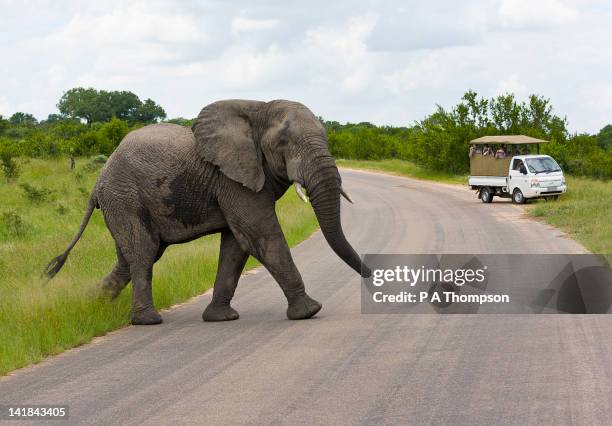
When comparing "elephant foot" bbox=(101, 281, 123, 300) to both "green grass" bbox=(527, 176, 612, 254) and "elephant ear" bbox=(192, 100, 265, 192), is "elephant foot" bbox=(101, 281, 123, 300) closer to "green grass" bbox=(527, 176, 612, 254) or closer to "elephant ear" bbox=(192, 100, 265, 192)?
"elephant ear" bbox=(192, 100, 265, 192)

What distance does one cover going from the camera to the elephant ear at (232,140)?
1098cm

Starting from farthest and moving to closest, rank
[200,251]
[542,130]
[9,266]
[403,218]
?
[542,130], [403,218], [200,251], [9,266]

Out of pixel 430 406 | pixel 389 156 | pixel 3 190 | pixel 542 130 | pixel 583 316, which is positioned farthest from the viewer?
pixel 389 156

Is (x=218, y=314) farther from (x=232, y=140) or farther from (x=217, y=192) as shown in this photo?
(x=232, y=140)

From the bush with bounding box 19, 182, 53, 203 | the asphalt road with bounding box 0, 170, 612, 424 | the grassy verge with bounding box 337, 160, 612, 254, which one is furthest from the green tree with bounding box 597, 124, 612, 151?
the asphalt road with bounding box 0, 170, 612, 424

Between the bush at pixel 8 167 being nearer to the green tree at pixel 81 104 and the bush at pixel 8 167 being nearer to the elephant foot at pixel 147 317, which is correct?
the elephant foot at pixel 147 317

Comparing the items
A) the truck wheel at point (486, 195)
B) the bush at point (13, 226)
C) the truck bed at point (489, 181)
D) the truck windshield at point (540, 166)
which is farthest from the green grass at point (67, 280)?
the truck windshield at point (540, 166)

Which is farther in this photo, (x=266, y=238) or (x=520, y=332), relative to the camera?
(x=266, y=238)

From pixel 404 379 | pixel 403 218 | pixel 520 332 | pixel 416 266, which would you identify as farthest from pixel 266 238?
pixel 403 218

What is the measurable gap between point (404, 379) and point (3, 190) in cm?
3006

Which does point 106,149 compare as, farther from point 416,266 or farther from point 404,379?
point 404,379

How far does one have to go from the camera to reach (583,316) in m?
10.8

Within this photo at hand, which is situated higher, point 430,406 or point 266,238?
point 266,238

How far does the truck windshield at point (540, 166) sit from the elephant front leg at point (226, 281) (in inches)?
875
